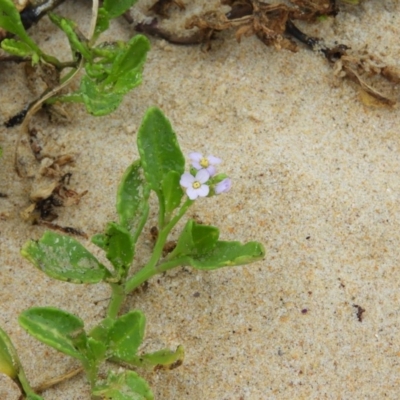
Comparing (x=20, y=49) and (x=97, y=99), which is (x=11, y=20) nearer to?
(x=20, y=49)

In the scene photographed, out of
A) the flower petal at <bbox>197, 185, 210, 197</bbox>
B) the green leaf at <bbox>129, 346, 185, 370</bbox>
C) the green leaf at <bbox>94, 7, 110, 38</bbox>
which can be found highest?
the green leaf at <bbox>94, 7, 110, 38</bbox>

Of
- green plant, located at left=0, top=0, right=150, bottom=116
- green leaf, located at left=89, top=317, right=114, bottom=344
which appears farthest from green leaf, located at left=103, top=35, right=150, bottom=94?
green leaf, located at left=89, top=317, right=114, bottom=344

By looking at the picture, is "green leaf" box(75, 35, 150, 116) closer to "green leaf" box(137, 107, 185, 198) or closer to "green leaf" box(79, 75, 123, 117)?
"green leaf" box(79, 75, 123, 117)

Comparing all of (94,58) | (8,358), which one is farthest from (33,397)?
(94,58)

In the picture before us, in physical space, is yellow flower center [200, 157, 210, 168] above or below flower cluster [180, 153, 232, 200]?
above

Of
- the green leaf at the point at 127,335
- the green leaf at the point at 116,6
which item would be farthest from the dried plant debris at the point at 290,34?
the green leaf at the point at 127,335

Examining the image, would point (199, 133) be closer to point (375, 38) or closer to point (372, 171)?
point (372, 171)
